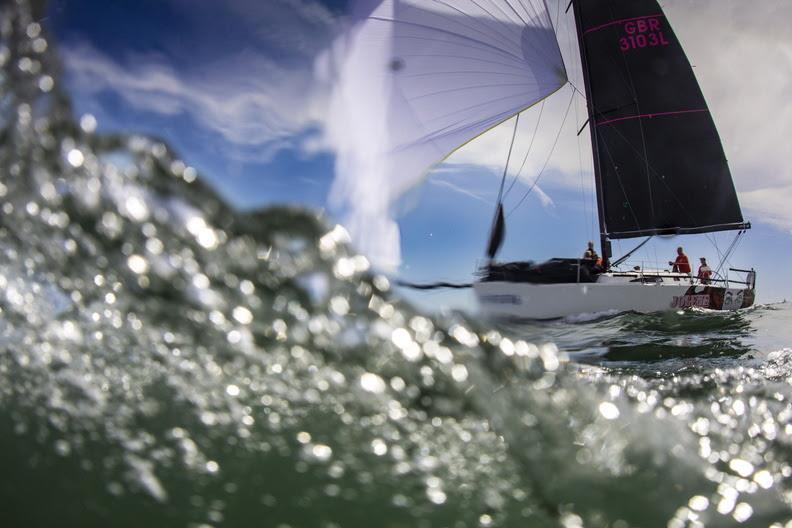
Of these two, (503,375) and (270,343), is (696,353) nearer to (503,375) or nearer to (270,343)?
(503,375)

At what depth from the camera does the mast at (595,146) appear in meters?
11.7

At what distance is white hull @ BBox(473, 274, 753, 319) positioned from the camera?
870cm

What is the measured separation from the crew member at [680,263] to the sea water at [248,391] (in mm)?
10737

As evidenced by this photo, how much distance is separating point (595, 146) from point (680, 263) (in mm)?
3280

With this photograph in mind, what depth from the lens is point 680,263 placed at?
10.9 metres

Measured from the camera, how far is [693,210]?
11.9 meters

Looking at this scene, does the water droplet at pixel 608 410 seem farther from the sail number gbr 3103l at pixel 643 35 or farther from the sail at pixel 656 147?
the sail number gbr 3103l at pixel 643 35

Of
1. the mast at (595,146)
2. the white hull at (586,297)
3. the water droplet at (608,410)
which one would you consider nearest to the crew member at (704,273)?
the white hull at (586,297)

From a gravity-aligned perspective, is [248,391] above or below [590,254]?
below

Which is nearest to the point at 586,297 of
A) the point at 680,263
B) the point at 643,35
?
the point at 680,263

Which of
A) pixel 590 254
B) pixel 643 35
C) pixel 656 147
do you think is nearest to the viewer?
pixel 590 254

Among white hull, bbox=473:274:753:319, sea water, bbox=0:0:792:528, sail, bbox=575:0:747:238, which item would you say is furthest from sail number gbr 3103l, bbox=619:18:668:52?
sea water, bbox=0:0:792:528

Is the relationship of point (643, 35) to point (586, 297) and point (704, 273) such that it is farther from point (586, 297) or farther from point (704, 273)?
point (586, 297)

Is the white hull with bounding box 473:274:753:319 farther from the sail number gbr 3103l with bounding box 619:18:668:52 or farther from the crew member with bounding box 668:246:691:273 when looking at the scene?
the sail number gbr 3103l with bounding box 619:18:668:52
